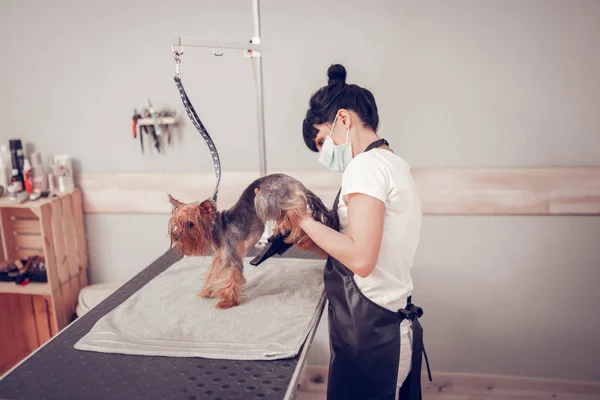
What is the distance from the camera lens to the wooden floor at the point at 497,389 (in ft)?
8.34

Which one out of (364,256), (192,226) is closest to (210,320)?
(192,226)

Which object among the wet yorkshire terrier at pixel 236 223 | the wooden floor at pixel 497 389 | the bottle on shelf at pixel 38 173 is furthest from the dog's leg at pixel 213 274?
the bottle on shelf at pixel 38 173

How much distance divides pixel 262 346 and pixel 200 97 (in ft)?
5.10

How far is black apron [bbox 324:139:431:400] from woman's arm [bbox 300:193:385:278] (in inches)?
5.9

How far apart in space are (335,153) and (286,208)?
0.83ft

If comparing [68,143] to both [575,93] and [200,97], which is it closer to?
[200,97]

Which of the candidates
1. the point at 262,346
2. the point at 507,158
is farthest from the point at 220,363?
the point at 507,158

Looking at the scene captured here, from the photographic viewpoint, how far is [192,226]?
57.5 inches

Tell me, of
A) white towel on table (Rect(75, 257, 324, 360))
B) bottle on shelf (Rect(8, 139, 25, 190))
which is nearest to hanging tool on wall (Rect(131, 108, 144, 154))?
bottle on shelf (Rect(8, 139, 25, 190))

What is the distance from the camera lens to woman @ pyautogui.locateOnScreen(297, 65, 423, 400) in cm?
133

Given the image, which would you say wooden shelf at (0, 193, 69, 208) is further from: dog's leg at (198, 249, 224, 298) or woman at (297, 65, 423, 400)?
woman at (297, 65, 423, 400)

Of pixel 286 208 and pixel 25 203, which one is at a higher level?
pixel 286 208

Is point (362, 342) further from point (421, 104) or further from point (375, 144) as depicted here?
point (421, 104)

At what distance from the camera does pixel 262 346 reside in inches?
52.3
